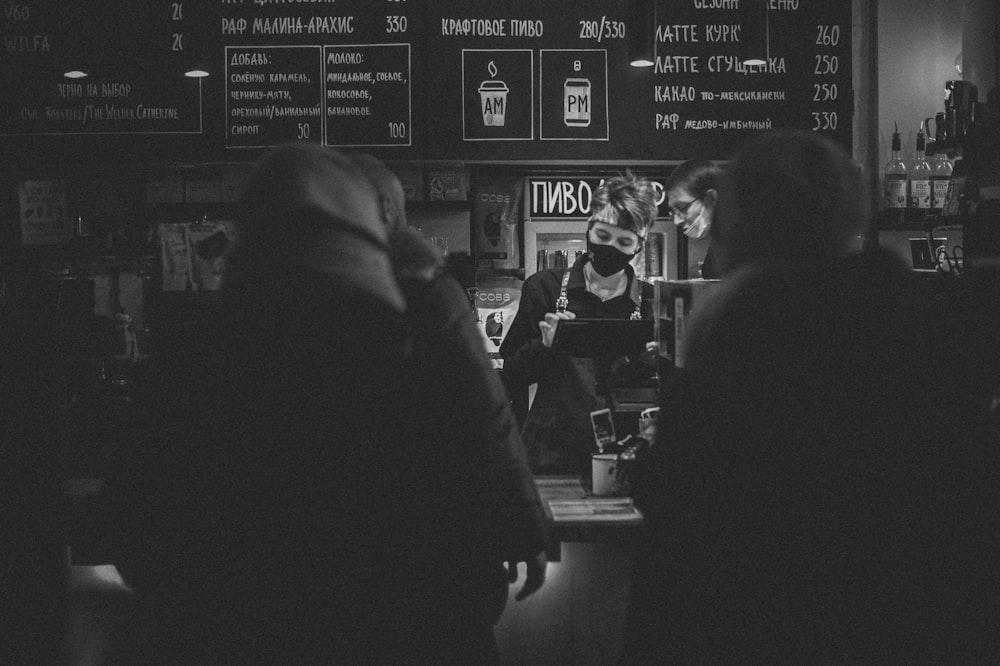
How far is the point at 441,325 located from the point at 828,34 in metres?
3.18

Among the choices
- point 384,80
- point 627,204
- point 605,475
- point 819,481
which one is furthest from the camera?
point 384,80

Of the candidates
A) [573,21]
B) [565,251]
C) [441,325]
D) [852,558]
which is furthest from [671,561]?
[565,251]

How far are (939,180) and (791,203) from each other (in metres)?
3.55

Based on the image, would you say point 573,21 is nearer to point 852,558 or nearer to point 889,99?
point 889,99

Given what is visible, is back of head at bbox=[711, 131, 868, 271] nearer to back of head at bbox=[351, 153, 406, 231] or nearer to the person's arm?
back of head at bbox=[351, 153, 406, 231]

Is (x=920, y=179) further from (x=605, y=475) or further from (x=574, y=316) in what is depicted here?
(x=605, y=475)

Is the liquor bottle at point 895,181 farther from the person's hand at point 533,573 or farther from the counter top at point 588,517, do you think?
the person's hand at point 533,573

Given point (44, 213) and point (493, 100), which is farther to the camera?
point (44, 213)

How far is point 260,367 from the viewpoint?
1.50m

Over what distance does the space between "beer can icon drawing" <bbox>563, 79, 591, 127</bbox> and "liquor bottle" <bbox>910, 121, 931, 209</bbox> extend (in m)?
1.59

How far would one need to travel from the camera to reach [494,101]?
4.23 m

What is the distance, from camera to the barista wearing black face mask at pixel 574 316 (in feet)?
10.5

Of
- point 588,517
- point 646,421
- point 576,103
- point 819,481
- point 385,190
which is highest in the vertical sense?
point 576,103

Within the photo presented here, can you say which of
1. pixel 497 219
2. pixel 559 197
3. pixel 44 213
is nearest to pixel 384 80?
pixel 497 219
